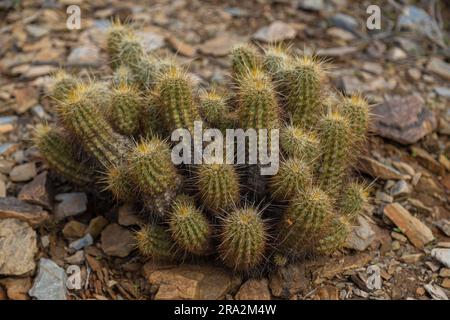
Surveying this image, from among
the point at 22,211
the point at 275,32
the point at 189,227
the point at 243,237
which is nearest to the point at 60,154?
the point at 22,211

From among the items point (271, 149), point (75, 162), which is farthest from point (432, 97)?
point (75, 162)

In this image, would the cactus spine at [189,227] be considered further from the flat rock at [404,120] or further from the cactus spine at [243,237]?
the flat rock at [404,120]

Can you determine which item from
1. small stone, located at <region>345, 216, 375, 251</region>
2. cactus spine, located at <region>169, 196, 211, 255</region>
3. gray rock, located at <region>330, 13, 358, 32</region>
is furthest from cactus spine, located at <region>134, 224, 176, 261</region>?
gray rock, located at <region>330, 13, 358, 32</region>

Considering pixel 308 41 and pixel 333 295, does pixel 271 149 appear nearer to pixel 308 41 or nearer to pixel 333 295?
pixel 333 295

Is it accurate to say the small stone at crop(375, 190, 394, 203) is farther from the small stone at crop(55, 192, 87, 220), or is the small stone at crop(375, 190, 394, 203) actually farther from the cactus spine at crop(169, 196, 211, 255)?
the small stone at crop(55, 192, 87, 220)

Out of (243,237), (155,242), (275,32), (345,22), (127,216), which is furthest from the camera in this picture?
(345,22)

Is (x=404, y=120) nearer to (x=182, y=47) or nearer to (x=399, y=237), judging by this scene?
(x=399, y=237)
